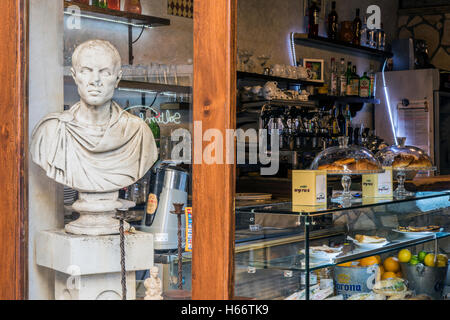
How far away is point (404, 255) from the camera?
240 cm

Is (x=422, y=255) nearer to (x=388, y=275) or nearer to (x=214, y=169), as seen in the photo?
(x=388, y=275)

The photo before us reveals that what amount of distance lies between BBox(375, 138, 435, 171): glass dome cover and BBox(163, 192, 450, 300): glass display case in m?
0.60

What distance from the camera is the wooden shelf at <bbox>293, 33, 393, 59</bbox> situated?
5.60 meters

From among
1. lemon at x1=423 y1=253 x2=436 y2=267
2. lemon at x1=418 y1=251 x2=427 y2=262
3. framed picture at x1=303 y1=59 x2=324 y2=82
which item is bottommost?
lemon at x1=423 y1=253 x2=436 y2=267

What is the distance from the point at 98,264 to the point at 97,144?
0.36 metres

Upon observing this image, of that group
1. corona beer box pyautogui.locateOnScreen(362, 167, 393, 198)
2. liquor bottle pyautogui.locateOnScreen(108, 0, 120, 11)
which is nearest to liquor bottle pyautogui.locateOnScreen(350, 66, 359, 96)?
corona beer box pyautogui.locateOnScreen(362, 167, 393, 198)

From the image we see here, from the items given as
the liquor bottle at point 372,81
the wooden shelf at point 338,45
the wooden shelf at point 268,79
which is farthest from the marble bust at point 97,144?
the liquor bottle at point 372,81

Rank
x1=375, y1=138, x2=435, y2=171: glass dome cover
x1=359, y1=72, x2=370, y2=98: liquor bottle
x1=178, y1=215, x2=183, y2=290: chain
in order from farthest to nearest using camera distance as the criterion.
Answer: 1. x1=359, y1=72, x2=370, y2=98: liquor bottle
2. x1=375, y1=138, x2=435, y2=171: glass dome cover
3. x1=178, y1=215, x2=183, y2=290: chain

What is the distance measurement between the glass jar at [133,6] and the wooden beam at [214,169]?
1.56 ft

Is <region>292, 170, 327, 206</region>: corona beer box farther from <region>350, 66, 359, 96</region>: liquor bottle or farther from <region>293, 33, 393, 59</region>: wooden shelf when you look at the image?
<region>350, 66, 359, 96</region>: liquor bottle

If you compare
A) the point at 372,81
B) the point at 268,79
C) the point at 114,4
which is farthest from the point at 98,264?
the point at 372,81

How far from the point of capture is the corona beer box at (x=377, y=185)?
2.65 metres

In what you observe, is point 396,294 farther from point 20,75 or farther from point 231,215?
point 20,75

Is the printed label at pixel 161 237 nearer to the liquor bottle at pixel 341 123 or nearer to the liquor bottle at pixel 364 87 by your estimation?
the liquor bottle at pixel 341 123
